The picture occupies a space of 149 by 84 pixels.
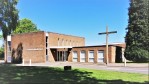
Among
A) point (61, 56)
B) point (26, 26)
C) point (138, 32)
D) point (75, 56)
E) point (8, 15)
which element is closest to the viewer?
point (8, 15)

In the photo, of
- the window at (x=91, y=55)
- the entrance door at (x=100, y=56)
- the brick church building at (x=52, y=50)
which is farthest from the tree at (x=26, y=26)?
the entrance door at (x=100, y=56)

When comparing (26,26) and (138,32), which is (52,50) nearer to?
(138,32)

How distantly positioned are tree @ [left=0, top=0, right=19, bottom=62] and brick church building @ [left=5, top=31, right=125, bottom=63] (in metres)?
9.02

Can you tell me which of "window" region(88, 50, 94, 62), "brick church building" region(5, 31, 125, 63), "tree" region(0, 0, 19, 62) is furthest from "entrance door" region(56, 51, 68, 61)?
"tree" region(0, 0, 19, 62)

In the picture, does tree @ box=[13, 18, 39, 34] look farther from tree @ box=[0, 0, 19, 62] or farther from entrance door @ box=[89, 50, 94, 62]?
tree @ box=[0, 0, 19, 62]

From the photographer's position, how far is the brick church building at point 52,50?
4412 cm

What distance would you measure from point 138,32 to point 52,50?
1874 cm

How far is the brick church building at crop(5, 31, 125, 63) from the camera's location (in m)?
44.1

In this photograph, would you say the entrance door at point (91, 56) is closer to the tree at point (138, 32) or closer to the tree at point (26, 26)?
the tree at point (138, 32)

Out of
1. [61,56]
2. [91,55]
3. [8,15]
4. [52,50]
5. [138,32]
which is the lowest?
[61,56]

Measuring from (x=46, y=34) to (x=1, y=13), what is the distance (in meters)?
13.9

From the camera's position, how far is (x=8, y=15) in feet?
120

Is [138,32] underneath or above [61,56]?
above

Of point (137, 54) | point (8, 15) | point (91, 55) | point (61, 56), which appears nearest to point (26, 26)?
point (61, 56)
